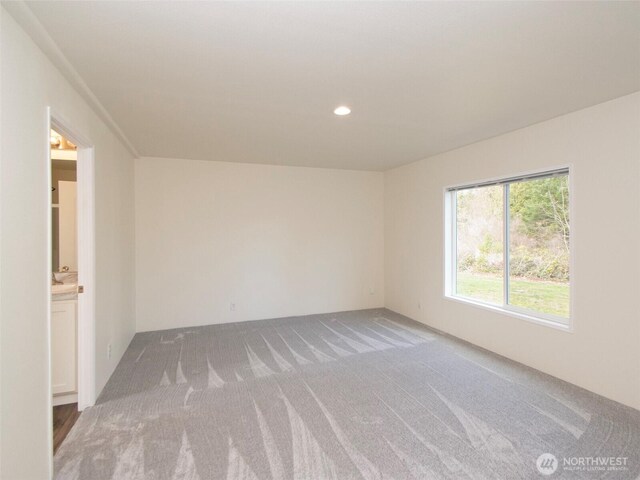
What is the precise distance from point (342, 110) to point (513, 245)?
2.45m

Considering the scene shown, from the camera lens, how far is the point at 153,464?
6.27 feet

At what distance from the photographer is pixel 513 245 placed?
11.9 ft

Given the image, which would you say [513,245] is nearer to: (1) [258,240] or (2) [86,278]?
(1) [258,240]

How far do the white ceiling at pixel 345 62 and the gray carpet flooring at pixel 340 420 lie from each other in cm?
243

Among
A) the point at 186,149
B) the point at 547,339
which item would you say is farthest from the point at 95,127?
the point at 547,339

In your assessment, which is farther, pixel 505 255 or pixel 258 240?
pixel 258 240

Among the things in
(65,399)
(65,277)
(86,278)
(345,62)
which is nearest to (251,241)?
(65,277)

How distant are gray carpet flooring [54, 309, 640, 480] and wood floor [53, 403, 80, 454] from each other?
0.08 meters

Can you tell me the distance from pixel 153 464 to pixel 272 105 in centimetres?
265

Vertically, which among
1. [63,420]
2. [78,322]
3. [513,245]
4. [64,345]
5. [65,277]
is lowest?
[63,420]

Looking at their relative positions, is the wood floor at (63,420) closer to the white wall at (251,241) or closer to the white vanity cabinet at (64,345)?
the white vanity cabinet at (64,345)

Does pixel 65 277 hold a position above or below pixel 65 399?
above

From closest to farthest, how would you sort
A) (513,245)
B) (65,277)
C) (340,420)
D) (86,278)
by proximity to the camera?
(340,420) → (86,278) → (65,277) → (513,245)

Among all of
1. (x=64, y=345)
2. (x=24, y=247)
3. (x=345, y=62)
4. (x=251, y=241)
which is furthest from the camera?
(x=251, y=241)
